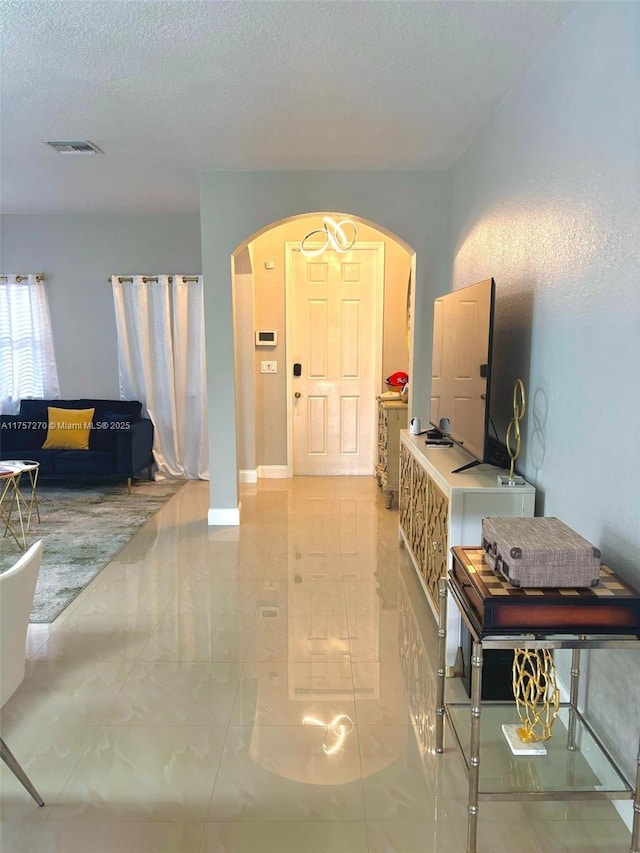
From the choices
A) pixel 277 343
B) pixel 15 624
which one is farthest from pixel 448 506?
pixel 277 343

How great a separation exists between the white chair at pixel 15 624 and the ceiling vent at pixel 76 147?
2.85 m

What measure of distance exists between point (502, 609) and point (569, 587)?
22 centimetres

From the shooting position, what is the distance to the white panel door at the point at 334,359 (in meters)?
6.05

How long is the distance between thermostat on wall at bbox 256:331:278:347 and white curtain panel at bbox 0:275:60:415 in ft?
7.32

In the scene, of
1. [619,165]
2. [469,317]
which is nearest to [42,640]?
[469,317]

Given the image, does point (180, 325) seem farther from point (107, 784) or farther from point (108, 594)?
point (107, 784)

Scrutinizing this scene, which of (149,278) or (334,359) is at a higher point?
(149,278)

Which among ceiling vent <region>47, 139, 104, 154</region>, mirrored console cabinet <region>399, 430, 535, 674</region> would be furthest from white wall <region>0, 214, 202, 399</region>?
mirrored console cabinet <region>399, 430, 535, 674</region>

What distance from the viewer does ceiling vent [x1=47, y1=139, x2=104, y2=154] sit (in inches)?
144

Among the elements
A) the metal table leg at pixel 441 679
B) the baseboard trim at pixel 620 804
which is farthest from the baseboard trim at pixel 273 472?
the baseboard trim at pixel 620 804

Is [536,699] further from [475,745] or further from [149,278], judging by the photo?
[149,278]

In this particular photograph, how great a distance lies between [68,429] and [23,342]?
120cm

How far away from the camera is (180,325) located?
609 centimetres

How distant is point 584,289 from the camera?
206 centimetres
